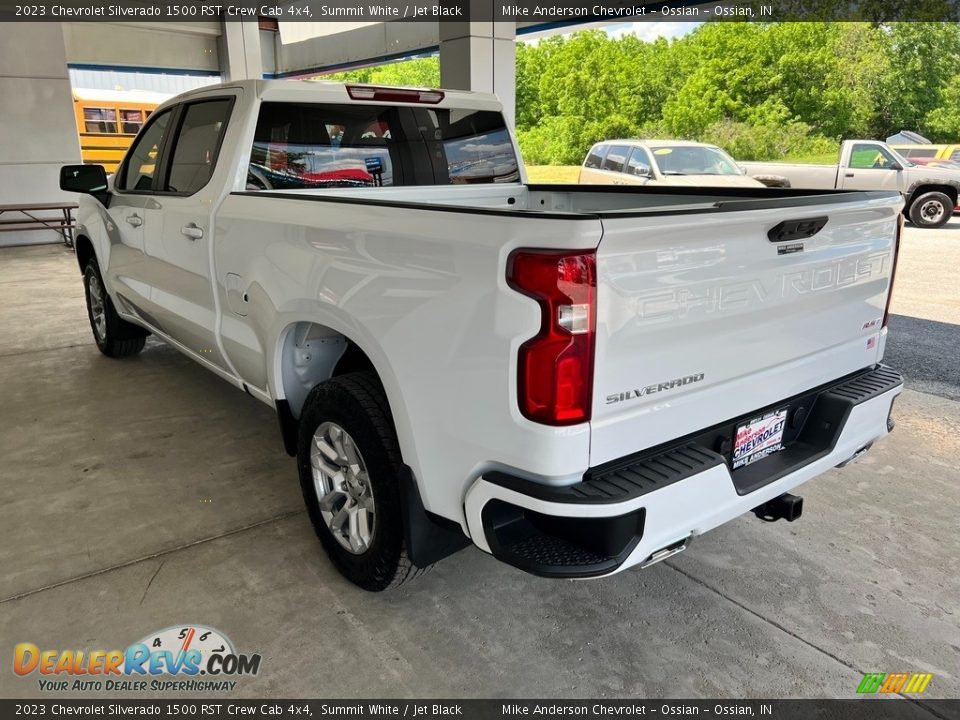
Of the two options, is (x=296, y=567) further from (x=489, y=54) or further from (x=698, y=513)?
(x=489, y=54)

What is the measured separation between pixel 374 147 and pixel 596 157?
34.7 feet

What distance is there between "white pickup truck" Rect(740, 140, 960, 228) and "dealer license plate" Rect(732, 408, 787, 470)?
13679 mm

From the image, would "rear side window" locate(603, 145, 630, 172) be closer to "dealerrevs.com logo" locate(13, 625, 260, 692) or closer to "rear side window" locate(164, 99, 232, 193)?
"rear side window" locate(164, 99, 232, 193)

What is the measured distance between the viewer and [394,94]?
3.80 metres

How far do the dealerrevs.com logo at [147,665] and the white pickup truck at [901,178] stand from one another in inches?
577

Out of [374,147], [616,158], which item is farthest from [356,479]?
[616,158]

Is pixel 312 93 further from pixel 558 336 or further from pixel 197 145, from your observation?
pixel 558 336

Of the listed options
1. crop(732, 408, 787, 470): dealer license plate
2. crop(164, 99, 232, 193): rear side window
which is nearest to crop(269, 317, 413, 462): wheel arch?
crop(164, 99, 232, 193): rear side window

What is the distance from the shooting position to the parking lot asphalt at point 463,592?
2406 mm

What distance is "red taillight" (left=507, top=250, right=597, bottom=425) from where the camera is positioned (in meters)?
1.86

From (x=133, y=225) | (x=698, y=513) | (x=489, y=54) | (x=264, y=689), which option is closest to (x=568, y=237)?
(x=698, y=513)

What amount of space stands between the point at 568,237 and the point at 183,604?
200cm

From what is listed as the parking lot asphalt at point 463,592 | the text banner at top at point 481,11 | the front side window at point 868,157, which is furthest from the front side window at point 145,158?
the front side window at point 868,157

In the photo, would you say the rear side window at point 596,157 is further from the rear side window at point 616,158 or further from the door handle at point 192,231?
the door handle at point 192,231
